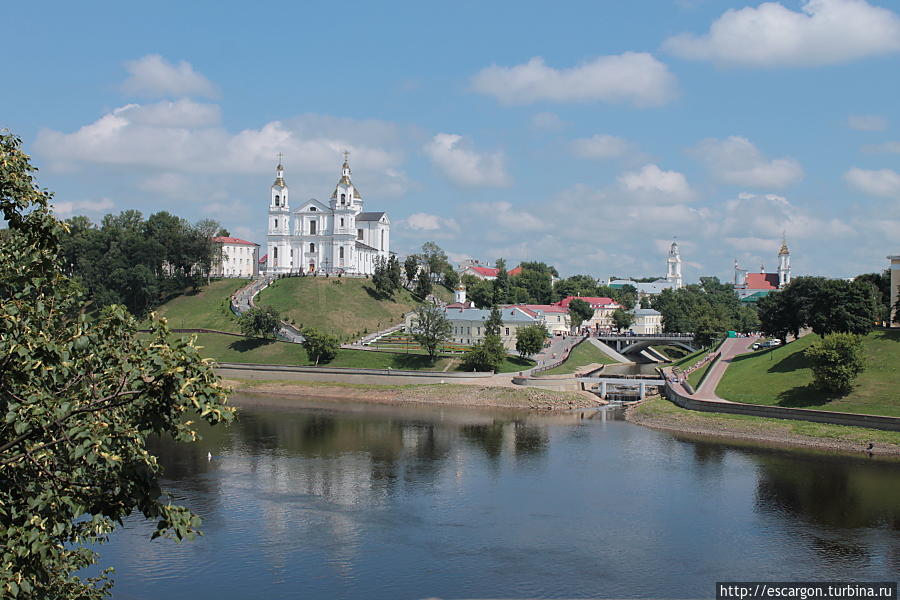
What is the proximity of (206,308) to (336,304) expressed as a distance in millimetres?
15889

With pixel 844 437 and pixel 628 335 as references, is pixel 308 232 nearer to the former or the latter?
pixel 628 335

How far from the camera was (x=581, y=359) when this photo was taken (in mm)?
91500

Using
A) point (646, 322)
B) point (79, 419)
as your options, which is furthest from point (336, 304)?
point (79, 419)

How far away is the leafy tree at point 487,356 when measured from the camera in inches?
3081

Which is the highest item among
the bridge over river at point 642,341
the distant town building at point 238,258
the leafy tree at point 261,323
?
the distant town building at point 238,258

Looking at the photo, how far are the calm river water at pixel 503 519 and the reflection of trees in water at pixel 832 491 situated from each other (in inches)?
5.0

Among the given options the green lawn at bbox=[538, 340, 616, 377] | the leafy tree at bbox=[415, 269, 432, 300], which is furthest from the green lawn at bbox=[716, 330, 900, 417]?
the leafy tree at bbox=[415, 269, 432, 300]

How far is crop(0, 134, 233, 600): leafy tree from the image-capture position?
11.2 meters

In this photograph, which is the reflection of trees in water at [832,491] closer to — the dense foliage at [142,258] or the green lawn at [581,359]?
the green lawn at [581,359]

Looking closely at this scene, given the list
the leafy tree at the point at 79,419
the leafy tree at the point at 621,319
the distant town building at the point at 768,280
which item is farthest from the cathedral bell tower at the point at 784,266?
the leafy tree at the point at 79,419

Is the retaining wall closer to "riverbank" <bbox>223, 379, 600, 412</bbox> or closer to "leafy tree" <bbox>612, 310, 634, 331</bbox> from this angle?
"riverbank" <bbox>223, 379, 600, 412</bbox>

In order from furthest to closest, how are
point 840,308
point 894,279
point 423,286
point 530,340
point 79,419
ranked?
point 423,286 → point 530,340 → point 894,279 → point 840,308 → point 79,419

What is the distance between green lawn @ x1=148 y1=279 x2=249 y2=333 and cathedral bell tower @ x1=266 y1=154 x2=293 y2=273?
5.49 meters

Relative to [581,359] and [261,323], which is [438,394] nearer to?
[581,359]
